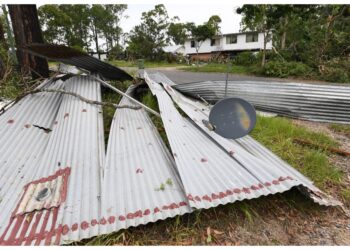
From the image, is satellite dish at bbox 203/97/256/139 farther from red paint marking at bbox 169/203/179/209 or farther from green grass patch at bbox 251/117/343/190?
red paint marking at bbox 169/203/179/209

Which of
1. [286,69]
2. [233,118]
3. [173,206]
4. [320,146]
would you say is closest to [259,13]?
[286,69]

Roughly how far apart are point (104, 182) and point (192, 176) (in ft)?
2.16

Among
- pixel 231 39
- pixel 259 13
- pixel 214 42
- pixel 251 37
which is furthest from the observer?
pixel 214 42

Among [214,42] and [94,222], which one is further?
[214,42]

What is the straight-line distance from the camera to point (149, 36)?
25047 millimetres

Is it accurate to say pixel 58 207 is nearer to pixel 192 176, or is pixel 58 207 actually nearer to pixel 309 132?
pixel 192 176

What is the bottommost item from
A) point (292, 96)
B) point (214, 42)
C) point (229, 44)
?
point (292, 96)

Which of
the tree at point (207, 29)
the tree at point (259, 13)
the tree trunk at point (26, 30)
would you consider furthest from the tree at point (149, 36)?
the tree trunk at point (26, 30)

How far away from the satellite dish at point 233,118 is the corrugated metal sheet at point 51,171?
113cm

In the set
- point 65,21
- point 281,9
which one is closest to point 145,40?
point 65,21

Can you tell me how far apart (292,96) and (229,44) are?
80.8 feet

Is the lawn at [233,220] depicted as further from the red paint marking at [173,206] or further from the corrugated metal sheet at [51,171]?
the corrugated metal sheet at [51,171]

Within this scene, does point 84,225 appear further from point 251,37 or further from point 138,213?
point 251,37

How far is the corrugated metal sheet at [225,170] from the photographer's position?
5.03 feet
